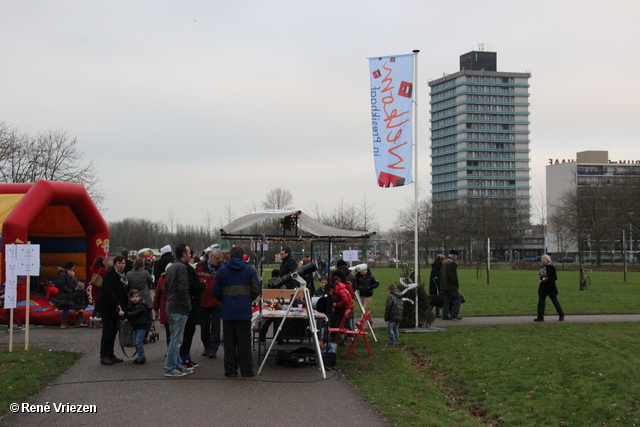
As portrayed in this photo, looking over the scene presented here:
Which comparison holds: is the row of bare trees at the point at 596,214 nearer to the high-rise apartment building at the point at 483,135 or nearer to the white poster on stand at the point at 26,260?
the white poster on stand at the point at 26,260

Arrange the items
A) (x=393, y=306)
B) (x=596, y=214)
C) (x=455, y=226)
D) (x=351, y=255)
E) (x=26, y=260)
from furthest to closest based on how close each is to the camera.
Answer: (x=455, y=226) < (x=596, y=214) < (x=351, y=255) < (x=393, y=306) < (x=26, y=260)

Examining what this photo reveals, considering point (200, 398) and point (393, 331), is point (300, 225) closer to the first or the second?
point (393, 331)

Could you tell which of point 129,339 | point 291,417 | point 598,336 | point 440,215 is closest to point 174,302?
point 129,339

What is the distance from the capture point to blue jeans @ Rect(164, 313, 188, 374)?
365 inches

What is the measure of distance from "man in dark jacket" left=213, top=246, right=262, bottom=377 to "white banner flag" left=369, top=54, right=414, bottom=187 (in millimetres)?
5824

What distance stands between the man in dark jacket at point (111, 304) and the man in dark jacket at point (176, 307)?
1.31 meters

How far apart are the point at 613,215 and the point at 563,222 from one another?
431cm

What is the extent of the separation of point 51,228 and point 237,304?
14.1 meters

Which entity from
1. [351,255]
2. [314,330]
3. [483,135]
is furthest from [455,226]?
[483,135]

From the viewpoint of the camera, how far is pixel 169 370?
944cm

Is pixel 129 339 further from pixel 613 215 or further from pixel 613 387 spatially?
pixel 613 215

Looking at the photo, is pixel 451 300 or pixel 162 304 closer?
pixel 162 304

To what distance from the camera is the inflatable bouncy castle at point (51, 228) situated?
1616cm

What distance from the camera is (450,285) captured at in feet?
56.5
